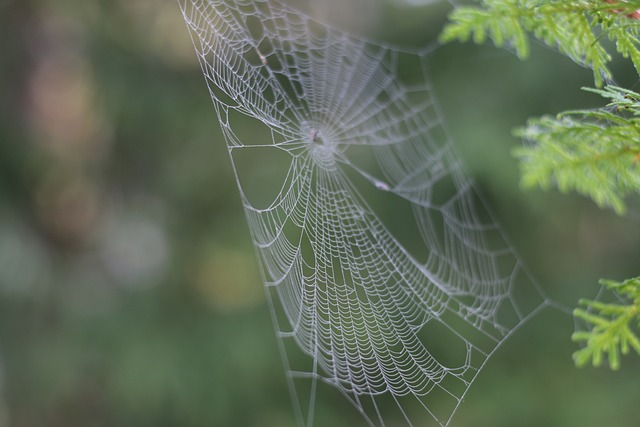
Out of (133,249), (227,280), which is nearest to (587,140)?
(227,280)

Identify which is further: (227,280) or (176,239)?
(227,280)

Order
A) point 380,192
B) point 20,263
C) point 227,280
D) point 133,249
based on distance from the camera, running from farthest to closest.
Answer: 1. point 133,249
2. point 227,280
3. point 20,263
4. point 380,192

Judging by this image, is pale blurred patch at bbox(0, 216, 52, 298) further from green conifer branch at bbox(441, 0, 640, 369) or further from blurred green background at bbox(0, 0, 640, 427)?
green conifer branch at bbox(441, 0, 640, 369)

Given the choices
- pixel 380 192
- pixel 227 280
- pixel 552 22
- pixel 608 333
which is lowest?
pixel 227 280

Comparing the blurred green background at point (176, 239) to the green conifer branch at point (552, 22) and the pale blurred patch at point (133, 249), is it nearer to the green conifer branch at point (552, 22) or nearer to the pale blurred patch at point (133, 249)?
the pale blurred patch at point (133, 249)

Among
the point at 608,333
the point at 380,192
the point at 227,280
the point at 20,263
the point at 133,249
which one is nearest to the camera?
the point at 608,333

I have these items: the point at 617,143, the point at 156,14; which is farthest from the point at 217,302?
the point at 617,143

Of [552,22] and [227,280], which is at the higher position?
[552,22]

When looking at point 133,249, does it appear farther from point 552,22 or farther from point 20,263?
point 552,22

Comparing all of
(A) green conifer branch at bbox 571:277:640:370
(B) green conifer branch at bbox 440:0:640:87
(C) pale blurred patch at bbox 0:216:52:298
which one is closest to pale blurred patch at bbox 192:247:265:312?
(C) pale blurred patch at bbox 0:216:52:298
